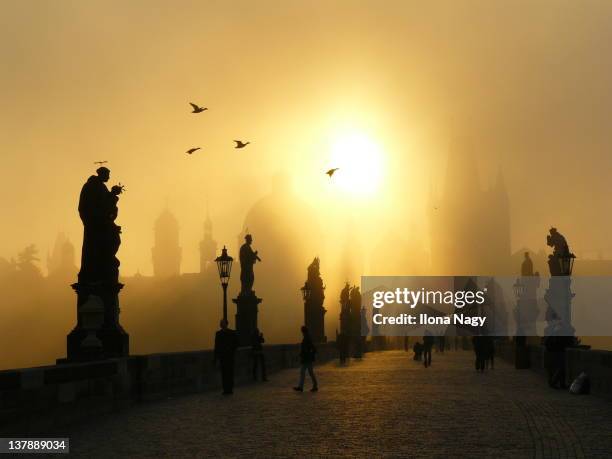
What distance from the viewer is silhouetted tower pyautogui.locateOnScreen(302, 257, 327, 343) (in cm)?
5656

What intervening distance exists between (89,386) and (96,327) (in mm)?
3239

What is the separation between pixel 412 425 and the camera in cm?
1560

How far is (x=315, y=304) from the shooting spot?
5728cm

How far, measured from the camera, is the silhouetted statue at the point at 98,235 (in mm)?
22203

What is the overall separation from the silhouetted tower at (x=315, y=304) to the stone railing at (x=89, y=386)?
29624 mm

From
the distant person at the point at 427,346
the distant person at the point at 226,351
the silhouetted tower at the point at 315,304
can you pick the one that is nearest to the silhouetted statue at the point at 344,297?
the silhouetted tower at the point at 315,304

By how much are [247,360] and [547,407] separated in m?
13.6

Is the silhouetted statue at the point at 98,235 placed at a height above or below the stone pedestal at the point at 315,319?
above

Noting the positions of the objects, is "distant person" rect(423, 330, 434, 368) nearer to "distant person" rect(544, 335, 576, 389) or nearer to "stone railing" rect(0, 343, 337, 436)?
"distant person" rect(544, 335, 576, 389)

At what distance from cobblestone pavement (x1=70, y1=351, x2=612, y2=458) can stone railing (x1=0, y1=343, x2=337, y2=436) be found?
0.41 m

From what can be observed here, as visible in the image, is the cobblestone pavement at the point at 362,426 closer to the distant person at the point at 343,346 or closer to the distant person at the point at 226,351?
the distant person at the point at 226,351

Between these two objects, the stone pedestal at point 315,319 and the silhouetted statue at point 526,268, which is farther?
the silhouetted statue at point 526,268

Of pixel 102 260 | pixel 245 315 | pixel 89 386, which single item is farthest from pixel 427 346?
pixel 89 386

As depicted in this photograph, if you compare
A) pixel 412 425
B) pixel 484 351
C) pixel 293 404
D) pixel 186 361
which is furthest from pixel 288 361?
pixel 412 425
